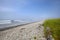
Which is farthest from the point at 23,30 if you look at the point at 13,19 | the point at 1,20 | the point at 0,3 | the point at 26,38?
the point at 0,3

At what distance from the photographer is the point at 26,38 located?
2750mm

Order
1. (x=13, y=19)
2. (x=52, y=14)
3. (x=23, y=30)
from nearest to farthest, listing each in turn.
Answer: (x=52, y=14), (x=23, y=30), (x=13, y=19)

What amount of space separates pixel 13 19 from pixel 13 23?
0.66ft

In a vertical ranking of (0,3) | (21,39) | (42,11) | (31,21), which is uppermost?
(0,3)

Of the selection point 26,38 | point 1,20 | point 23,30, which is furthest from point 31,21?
point 1,20

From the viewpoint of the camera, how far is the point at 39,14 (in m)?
2.80

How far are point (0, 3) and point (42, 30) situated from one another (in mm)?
1234

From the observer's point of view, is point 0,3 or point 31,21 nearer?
point 0,3

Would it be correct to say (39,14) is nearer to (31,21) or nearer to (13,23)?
(31,21)

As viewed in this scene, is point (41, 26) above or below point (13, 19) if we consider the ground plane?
below

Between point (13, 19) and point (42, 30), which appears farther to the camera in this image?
point (13, 19)

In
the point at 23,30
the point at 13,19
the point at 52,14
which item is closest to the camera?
the point at 52,14

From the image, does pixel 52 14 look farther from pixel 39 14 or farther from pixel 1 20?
pixel 1 20

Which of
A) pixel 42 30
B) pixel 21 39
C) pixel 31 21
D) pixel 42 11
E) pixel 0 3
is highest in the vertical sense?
pixel 0 3
